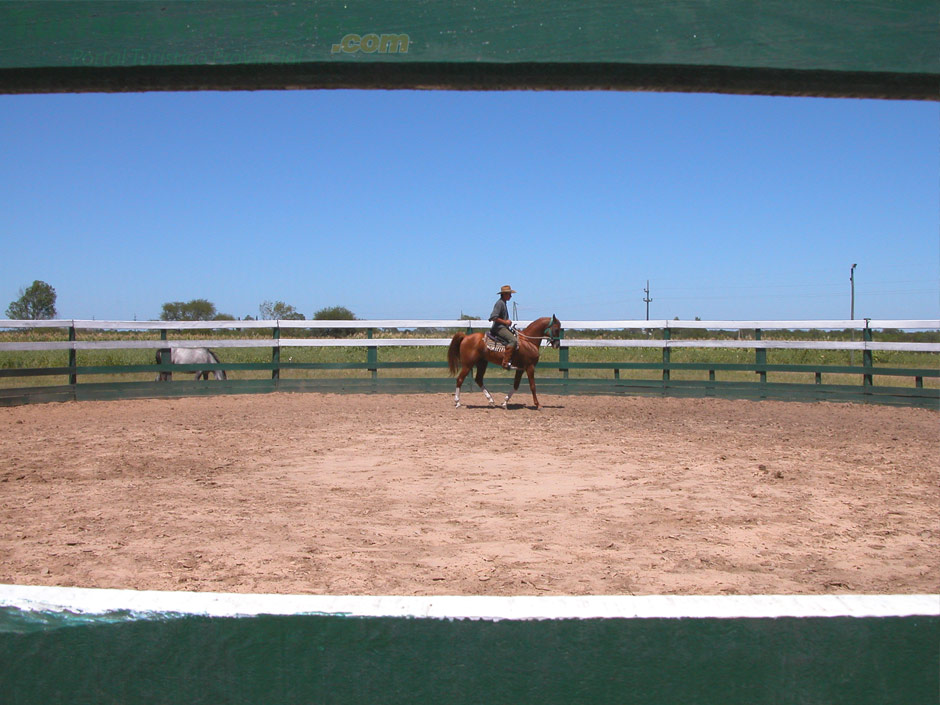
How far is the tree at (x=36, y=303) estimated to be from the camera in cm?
3272

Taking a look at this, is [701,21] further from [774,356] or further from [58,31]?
[774,356]

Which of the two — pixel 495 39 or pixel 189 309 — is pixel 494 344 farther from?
pixel 189 309

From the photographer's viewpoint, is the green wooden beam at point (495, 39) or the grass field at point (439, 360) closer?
the green wooden beam at point (495, 39)

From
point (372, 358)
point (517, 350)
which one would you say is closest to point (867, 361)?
point (517, 350)

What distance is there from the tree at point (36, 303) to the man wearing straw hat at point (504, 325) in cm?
2724

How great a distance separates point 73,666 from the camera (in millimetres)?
975

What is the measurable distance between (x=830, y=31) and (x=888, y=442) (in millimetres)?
7865

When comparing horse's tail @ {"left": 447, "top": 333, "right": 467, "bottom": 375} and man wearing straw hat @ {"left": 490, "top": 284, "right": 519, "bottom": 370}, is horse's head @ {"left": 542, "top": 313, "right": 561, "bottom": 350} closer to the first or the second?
man wearing straw hat @ {"left": 490, "top": 284, "right": 519, "bottom": 370}

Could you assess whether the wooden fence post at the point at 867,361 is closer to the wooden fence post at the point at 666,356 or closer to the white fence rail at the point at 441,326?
the white fence rail at the point at 441,326

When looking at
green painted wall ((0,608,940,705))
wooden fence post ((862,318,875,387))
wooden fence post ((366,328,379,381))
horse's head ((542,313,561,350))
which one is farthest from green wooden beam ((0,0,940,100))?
wooden fence post ((366,328,379,381))

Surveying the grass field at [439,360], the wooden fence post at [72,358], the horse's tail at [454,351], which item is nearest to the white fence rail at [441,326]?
the wooden fence post at [72,358]

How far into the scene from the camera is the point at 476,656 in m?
0.97

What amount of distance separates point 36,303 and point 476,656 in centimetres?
4314

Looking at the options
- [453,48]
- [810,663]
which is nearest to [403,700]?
[810,663]
